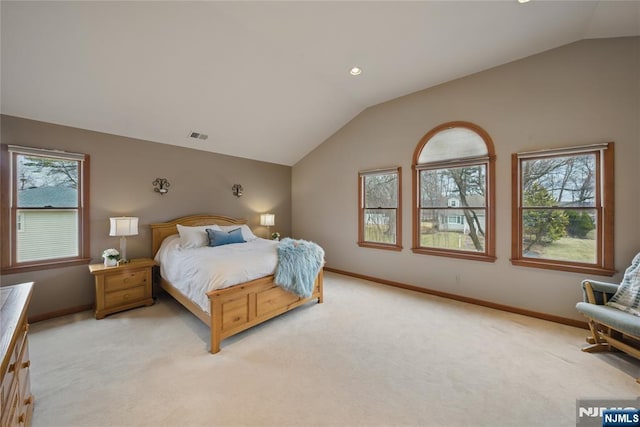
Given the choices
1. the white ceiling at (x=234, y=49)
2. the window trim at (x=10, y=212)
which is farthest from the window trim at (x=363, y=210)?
the window trim at (x=10, y=212)

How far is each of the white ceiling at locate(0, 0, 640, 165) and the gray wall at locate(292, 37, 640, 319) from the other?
26cm

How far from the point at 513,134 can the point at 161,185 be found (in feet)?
16.7

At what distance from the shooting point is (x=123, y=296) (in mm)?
3105

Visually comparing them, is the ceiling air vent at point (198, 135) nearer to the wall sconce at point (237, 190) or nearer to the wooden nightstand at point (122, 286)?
the wall sconce at point (237, 190)

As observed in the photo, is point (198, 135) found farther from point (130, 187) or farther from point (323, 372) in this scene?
point (323, 372)

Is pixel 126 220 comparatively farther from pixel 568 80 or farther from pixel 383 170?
pixel 568 80

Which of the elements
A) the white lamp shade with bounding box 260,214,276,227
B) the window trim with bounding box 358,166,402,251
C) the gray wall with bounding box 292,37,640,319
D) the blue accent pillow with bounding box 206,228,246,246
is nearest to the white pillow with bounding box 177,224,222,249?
the blue accent pillow with bounding box 206,228,246,246

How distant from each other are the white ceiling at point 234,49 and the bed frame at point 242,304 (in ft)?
8.17

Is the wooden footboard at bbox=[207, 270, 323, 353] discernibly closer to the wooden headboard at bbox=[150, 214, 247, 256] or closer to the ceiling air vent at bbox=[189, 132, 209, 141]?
the wooden headboard at bbox=[150, 214, 247, 256]

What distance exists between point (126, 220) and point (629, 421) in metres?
4.97

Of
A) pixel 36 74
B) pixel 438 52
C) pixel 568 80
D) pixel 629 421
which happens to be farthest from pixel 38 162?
pixel 568 80

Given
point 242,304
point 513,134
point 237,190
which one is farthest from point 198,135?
point 513,134

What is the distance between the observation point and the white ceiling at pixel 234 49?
2262mm

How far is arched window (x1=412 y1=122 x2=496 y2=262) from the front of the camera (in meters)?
3.35
